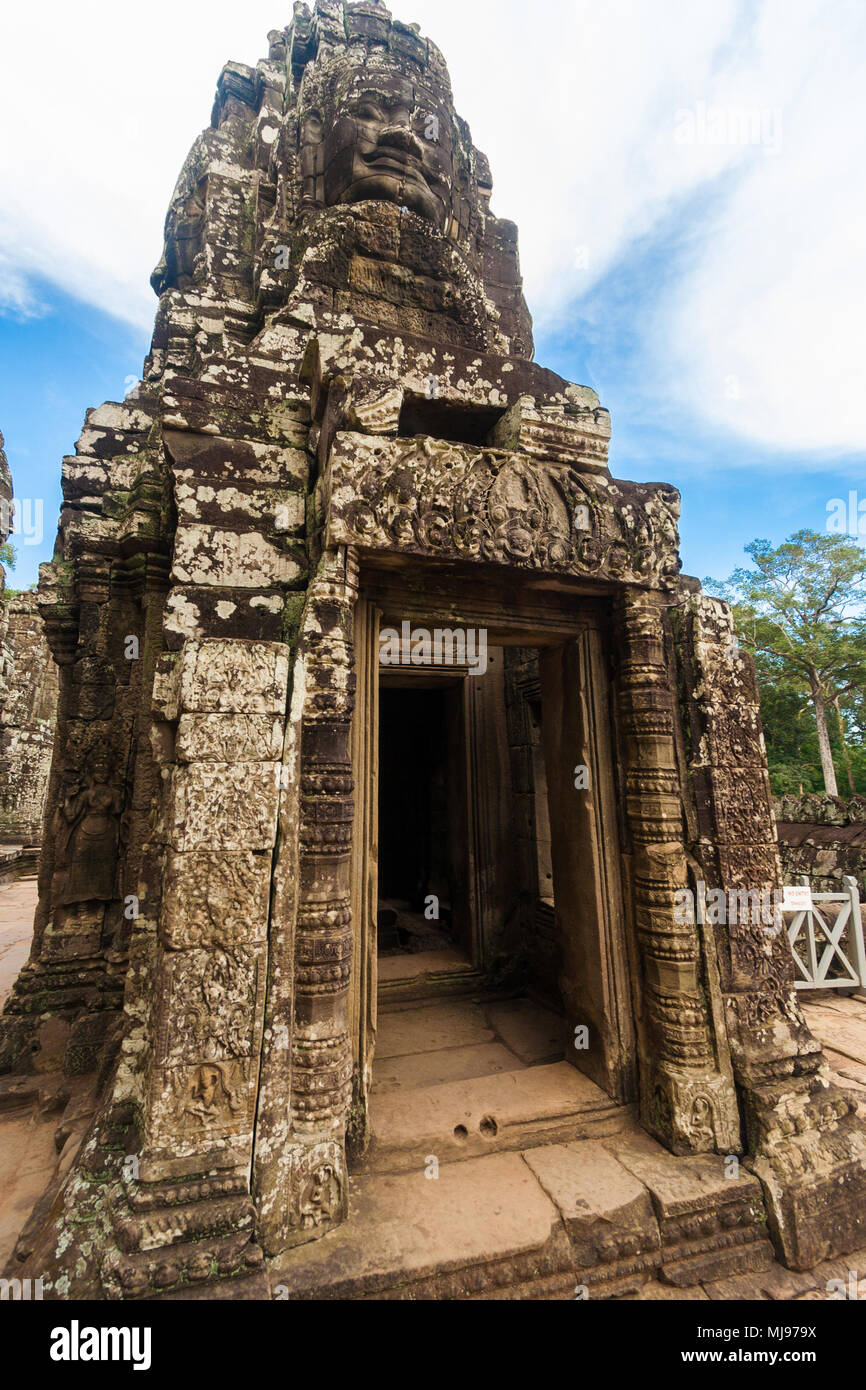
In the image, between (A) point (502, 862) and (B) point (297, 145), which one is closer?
(B) point (297, 145)

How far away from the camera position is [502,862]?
6.04m

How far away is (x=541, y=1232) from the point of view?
7.85 ft

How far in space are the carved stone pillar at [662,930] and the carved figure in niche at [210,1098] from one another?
2.17 m

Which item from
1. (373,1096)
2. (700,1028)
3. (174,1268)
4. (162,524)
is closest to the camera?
(174,1268)

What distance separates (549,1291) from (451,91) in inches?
340

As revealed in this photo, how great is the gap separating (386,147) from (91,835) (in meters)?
6.06

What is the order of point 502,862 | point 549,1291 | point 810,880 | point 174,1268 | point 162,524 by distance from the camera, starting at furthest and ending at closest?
point 810,880 → point 502,862 → point 162,524 → point 549,1291 → point 174,1268

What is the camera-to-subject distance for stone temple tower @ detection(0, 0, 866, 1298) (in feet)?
7.68

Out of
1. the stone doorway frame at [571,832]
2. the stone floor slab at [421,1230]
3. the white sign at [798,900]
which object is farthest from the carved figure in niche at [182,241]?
the white sign at [798,900]

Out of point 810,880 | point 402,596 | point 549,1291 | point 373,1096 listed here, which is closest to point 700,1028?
point 549,1291

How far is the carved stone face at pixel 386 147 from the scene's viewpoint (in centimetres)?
449

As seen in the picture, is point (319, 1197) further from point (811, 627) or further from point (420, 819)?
point (811, 627)

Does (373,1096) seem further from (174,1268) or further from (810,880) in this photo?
(810,880)

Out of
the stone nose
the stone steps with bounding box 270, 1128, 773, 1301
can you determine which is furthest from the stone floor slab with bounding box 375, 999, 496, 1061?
the stone nose
